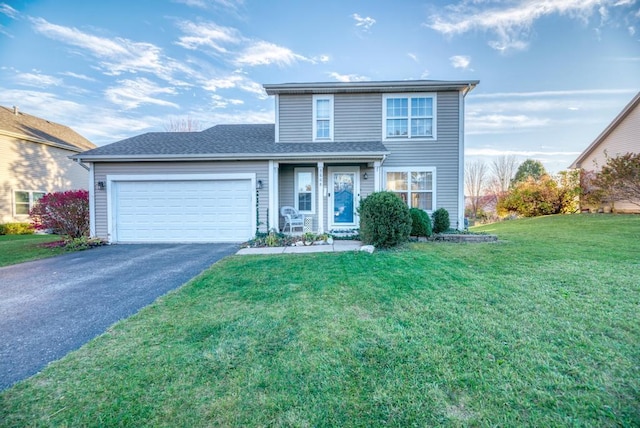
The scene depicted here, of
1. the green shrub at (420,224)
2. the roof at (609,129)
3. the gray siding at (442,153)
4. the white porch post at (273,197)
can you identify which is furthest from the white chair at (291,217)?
the roof at (609,129)

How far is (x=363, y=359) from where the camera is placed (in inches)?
95.8

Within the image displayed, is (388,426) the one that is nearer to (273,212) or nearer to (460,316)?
(460,316)

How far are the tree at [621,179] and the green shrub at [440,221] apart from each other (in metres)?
10.4

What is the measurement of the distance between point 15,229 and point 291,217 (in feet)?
50.4

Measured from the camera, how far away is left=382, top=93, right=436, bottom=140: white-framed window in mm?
10219

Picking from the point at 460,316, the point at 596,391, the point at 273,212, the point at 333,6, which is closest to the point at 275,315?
the point at 460,316

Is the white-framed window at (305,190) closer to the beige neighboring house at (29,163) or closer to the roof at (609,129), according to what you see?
the beige neighboring house at (29,163)

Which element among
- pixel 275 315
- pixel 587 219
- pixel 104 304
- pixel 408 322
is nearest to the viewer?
pixel 408 322

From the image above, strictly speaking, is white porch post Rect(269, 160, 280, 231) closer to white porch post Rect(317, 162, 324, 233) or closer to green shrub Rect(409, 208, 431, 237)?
white porch post Rect(317, 162, 324, 233)

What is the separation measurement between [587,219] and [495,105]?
8.08 metres

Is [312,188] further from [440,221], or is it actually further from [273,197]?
[440,221]

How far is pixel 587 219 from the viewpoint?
12.7 metres

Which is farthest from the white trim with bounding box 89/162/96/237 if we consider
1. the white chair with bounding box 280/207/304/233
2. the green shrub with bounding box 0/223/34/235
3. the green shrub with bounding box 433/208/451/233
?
the green shrub with bounding box 433/208/451/233

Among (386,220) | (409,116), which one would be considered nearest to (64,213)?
(386,220)
